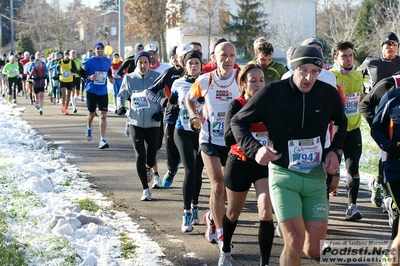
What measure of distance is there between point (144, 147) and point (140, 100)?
666 millimetres

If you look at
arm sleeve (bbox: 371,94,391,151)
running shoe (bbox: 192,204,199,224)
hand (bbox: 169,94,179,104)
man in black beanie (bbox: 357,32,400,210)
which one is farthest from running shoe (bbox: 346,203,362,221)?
arm sleeve (bbox: 371,94,391,151)

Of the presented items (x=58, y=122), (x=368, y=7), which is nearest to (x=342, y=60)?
Result: (x=58, y=122)

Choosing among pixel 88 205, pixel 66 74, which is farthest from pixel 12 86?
pixel 88 205

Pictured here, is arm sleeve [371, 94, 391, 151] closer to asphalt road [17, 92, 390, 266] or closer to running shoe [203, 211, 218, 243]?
asphalt road [17, 92, 390, 266]

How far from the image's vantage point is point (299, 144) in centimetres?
493

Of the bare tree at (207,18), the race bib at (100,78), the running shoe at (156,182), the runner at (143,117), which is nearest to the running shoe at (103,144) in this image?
the race bib at (100,78)

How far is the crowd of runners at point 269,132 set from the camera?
16.1 ft

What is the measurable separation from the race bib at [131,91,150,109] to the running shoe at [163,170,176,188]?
119cm

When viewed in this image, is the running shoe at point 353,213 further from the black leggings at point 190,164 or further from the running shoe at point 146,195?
the running shoe at point 146,195

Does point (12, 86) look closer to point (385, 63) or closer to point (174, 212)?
point (174, 212)

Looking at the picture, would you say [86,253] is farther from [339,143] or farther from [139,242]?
[339,143]

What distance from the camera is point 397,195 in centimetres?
521

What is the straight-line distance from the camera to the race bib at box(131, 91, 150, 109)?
9206mm

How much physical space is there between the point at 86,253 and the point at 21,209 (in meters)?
1.98
